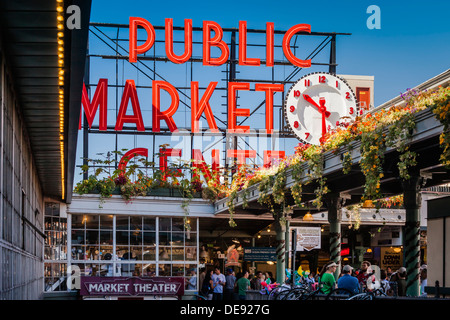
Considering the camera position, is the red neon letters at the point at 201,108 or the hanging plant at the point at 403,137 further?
the red neon letters at the point at 201,108

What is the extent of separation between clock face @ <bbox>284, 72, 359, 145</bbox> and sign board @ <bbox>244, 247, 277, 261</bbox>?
5273 mm

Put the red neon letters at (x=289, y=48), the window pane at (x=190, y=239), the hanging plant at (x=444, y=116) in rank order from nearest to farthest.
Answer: the hanging plant at (x=444, y=116) < the window pane at (x=190, y=239) < the red neon letters at (x=289, y=48)

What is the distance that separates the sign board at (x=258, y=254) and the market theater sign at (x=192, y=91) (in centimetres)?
755

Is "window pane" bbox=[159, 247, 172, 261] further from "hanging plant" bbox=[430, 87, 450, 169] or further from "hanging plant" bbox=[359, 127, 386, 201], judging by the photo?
"hanging plant" bbox=[430, 87, 450, 169]

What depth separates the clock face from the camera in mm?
32062

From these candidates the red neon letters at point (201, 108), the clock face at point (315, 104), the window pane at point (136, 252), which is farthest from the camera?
the red neon letters at point (201, 108)

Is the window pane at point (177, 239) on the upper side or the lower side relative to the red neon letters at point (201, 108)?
lower

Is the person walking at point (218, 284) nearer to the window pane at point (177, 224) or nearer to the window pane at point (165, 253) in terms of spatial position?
the window pane at point (165, 253)

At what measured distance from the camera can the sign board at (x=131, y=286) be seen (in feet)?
74.6

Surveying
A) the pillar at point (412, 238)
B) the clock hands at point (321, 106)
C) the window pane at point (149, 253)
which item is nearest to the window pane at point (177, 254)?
the window pane at point (149, 253)

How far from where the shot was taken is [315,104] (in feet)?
107

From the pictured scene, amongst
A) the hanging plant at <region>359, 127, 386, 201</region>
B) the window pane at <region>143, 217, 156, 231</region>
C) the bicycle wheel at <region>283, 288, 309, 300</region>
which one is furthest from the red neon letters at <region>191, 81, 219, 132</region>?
the hanging plant at <region>359, 127, 386, 201</region>

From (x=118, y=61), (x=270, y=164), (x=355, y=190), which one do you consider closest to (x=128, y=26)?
(x=118, y=61)

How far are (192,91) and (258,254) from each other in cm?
1183
